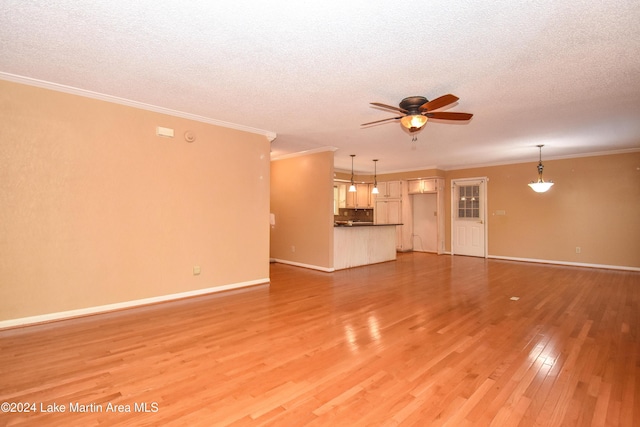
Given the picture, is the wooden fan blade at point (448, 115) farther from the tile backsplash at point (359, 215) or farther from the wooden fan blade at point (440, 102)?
the tile backsplash at point (359, 215)

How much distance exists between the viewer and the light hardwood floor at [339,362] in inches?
73.4

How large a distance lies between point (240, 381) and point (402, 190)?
331 inches

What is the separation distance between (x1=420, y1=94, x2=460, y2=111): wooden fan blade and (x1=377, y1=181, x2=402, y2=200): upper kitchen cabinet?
665 centimetres

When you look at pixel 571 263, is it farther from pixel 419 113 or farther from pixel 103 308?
pixel 103 308

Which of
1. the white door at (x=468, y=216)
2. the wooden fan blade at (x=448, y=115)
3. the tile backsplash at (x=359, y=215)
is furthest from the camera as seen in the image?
the tile backsplash at (x=359, y=215)

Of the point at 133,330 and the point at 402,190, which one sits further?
the point at 402,190

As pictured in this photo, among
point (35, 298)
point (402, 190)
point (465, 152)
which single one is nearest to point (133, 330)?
point (35, 298)

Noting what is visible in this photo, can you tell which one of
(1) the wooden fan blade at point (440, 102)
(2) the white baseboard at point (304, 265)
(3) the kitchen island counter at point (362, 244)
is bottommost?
(2) the white baseboard at point (304, 265)

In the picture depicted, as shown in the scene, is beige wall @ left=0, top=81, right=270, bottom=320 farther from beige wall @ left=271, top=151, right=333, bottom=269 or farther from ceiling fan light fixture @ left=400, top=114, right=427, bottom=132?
ceiling fan light fixture @ left=400, top=114, right=427, bottom=132

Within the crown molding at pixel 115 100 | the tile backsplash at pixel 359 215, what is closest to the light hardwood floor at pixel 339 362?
the crown molding at pixel 115 100

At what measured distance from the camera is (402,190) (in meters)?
9.72

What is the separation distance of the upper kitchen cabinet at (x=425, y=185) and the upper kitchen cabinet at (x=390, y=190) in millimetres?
378

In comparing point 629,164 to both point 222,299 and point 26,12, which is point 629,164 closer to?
point 222,299

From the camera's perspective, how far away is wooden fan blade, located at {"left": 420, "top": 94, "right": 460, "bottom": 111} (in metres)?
2.96
